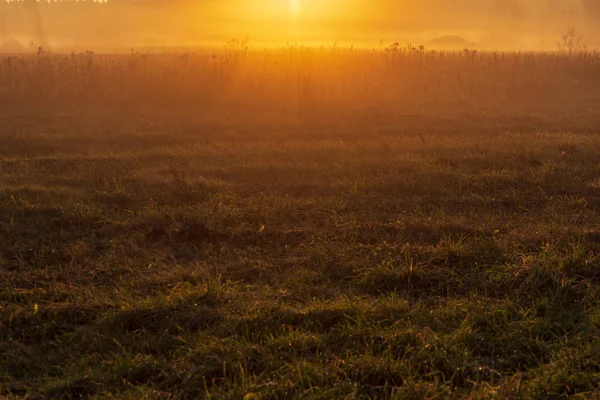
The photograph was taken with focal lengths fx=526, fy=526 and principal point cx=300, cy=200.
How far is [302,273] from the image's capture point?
471 centimetres

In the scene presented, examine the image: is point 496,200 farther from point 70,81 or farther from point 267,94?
point 70,81

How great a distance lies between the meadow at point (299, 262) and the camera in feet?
11.0

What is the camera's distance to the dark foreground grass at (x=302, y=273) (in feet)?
10.9

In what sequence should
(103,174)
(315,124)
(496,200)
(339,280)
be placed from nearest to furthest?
(339,280) → (496,200) → (103,174) → (315,124)

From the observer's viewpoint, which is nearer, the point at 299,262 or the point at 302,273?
the point at 302,273

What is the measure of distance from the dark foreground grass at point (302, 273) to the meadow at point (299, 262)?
19mm

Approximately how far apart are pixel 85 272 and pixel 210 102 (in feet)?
35.2

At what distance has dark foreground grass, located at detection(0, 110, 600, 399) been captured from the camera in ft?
10.9

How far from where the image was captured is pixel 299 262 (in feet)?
16.3

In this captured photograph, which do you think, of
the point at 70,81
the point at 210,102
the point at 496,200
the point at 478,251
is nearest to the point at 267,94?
the point at 210,102

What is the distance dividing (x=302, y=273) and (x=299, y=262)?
26 centimetres

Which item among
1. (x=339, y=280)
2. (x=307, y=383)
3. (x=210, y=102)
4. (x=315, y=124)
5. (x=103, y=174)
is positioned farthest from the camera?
(x=210, y=102)

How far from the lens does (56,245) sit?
5324 mm

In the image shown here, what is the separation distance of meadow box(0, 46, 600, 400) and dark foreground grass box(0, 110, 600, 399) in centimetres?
2
